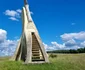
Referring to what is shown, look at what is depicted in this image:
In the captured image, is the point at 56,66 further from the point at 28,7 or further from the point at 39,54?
the point at 28,7

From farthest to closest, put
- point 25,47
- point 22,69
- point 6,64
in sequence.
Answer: point 25,47, point 6,64, point 22,69

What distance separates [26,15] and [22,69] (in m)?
12.1

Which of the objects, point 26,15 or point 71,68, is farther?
point 26,15

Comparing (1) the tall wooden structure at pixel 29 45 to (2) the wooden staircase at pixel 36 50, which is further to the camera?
(2) the wooden staircase at pixel 36 50

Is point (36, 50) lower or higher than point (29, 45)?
lower

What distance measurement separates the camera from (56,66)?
3058cm

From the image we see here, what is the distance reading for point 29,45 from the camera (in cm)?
3353

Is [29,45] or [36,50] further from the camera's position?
[36,50]

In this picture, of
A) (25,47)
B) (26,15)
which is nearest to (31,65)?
(25,47)

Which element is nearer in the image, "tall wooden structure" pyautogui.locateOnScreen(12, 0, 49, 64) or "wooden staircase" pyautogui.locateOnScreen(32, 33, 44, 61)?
"tall wooden structure" pyautogui.locateOnScreen(12, 0, 49, 64)

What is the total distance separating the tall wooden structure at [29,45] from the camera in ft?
109

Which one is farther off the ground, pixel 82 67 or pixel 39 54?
pixel 39 54

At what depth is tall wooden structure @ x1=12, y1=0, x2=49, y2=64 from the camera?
33.3 metres

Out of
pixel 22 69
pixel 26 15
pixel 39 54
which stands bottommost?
pixel 22 69
